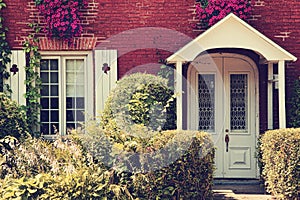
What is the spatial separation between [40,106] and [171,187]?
150 inches

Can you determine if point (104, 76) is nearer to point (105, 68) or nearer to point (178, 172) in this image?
point (105, 68)

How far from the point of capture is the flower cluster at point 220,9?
1077 centimetres

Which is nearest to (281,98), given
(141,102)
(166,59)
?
(166,59)

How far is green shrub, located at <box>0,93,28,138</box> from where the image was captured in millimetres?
9562

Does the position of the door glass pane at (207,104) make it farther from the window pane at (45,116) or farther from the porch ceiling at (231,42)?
the window pane at (45,116)

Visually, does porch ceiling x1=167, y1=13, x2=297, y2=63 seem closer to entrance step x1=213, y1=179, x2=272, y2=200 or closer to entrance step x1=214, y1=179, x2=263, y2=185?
entrance step x1=213, y1=179, x2=272, y2=200

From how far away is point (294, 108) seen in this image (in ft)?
34.9

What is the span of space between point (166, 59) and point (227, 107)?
5.26ft

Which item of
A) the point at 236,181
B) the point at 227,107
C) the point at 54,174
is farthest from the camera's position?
the point at 227,107

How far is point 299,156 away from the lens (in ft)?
28.6

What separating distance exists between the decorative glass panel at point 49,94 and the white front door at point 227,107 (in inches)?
106

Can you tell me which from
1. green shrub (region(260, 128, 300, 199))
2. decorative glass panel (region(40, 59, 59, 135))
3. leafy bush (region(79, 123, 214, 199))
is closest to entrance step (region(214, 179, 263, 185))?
green shrub (region(260, 128, 300, 199))

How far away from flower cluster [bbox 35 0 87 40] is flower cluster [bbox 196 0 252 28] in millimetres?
2442

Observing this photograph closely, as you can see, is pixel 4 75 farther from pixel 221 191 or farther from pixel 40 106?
pixel 221 191
